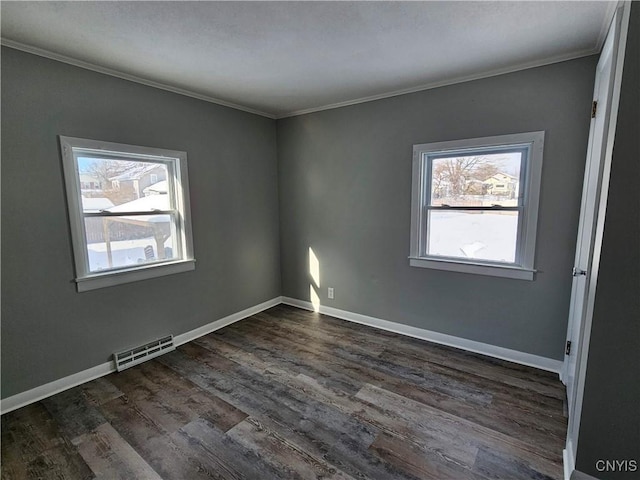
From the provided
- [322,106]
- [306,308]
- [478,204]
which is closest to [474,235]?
[478,204]

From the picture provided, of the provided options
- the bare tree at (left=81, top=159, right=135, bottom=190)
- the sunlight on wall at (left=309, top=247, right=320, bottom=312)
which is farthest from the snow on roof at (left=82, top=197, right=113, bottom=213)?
the sunlight on wall at (left=309, top=247, right=320, bottom=312)

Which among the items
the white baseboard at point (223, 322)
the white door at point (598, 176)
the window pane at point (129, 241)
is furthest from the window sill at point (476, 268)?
the window pane at point (129, 241)

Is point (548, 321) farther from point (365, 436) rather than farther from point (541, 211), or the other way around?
point (365, 436)

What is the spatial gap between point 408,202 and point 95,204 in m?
2.87

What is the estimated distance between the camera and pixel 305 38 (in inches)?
80.7

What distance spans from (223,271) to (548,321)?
128 inches

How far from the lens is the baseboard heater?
2734 mm

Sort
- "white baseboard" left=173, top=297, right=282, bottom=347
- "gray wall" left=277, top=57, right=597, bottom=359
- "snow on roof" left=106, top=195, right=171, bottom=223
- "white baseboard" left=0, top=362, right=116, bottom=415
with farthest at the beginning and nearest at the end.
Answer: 1. "white baseboard" left=173, top=297, right=282, bottom=347
2. "snow on roof" left=106, top=195, right=171, bottom=223
3. "gray wall" left=277, top=57, right=597, bottom=359
4. "white baseboard" left=0, top=362, right=116, bottom=415

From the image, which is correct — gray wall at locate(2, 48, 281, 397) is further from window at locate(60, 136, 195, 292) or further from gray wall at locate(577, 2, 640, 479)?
gray wall at locate(577, 2, 640, 479)

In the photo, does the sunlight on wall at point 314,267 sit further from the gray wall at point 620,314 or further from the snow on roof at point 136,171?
the gray wall at point 620,314

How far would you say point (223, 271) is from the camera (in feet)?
11.9

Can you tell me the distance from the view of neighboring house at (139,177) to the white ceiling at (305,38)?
764mm

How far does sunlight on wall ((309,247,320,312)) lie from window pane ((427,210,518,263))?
1455 mm

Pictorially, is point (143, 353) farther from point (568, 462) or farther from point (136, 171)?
point (568, 462)
